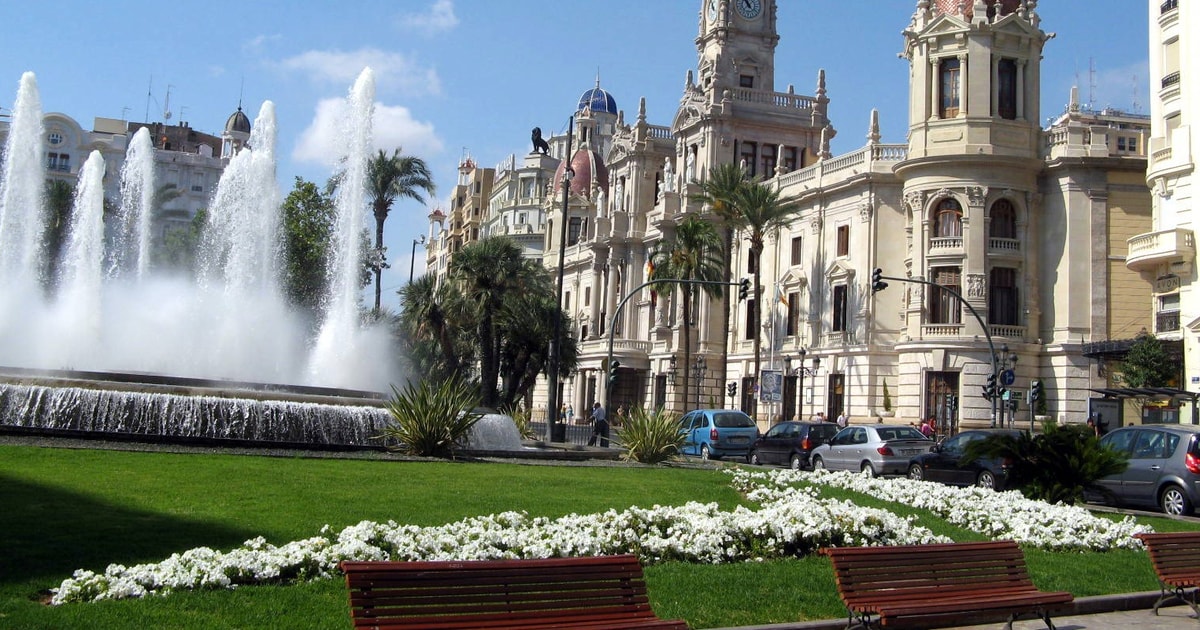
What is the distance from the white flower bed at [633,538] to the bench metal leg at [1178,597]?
2570 millimetres

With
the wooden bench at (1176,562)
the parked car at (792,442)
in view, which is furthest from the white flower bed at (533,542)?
the parked car at (792,442)

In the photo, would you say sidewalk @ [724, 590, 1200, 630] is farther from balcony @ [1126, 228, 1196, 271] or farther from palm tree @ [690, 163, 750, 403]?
palm tree @ [690, 163, 750, 403]

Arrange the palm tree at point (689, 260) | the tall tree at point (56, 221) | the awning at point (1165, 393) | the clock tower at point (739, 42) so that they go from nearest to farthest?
the awning at point (1165, 393)
the palm tree at point (689, 260)
the tall tree at point (56, 221)
the clock tower at point (739, 42)

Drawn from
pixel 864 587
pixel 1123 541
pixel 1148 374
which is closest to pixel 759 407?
pixel 1148 374

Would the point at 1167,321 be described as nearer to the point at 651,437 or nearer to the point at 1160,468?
the point at 1160,468

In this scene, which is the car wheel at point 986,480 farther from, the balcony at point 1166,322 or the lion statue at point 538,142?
the lion statue at point 538,142

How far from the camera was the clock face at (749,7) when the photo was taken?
7119cm

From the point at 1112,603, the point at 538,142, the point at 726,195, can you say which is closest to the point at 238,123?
the point at 538,142

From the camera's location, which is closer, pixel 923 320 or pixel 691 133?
pixel 923 320

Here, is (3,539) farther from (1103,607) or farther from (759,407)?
(759,407)

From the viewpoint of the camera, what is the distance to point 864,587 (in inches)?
321

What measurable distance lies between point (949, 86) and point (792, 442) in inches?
982

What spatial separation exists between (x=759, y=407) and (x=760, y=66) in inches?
966

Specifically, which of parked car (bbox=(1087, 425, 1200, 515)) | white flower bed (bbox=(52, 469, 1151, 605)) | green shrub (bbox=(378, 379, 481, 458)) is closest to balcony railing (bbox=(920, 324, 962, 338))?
parked car (bbox=(1087, 425, 1200, 515))
